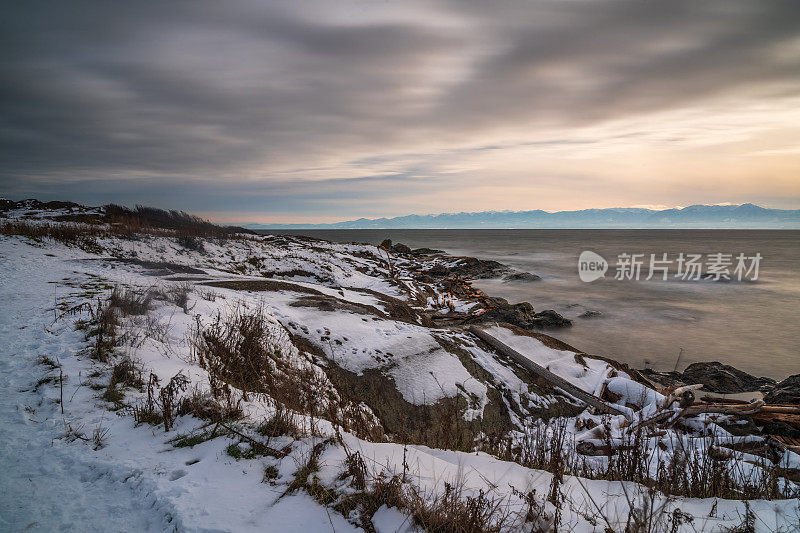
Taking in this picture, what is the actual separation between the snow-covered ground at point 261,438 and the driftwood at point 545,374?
0.24 m

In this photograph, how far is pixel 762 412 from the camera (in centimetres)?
591

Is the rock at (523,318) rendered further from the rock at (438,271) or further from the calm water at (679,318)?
the rock at (438,271)

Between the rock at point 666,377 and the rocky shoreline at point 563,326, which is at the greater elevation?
the rocky shoreline at point 563,326

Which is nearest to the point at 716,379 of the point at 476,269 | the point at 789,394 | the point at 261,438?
the point at 789,394

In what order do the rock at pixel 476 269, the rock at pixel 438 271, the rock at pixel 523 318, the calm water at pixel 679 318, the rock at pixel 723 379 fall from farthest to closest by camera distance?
the rock at pixel 476 269 → the rock at pixel 438 271 → the rock at pixel 523 318 → the calm water at pixel 679 318 → the rock at pixel 723 379

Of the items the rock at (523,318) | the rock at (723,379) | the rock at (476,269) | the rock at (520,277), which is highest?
the rock at (476,269)

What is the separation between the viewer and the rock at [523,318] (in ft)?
48.8

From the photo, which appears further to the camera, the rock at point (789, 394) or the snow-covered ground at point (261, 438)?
the rock at point (789, 394)

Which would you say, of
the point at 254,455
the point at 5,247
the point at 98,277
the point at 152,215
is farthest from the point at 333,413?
the point at 152,215

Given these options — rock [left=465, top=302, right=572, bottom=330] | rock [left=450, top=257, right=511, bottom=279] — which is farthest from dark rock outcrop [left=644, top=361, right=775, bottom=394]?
rock [left=450, top=257, right=511, bottom=279]

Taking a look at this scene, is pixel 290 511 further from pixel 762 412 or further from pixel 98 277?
pixel 98 277

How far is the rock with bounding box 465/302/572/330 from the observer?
14873mm

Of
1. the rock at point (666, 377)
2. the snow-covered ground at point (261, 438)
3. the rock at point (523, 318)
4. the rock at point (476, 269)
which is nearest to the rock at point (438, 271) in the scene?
the rock at point (476, 269)

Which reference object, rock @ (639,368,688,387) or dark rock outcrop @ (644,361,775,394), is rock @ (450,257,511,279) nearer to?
rock @ (639,368,688,387)
